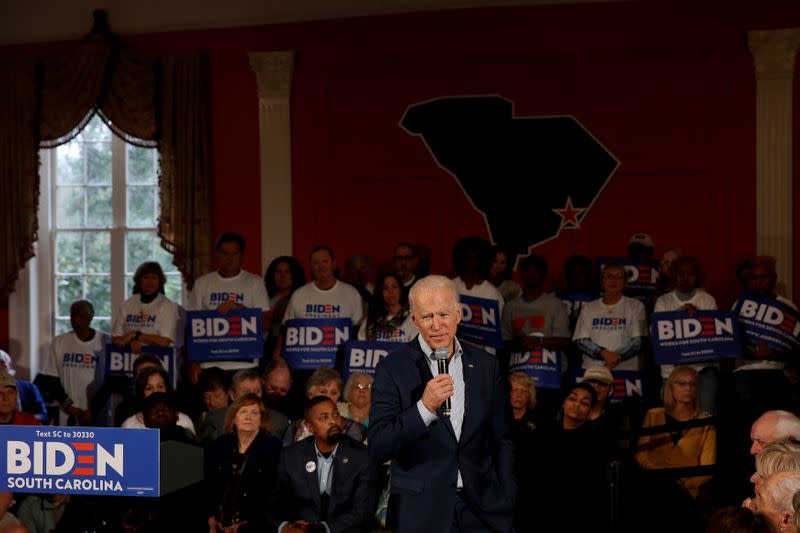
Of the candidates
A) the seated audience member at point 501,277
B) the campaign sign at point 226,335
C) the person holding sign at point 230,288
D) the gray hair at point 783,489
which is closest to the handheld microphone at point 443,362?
the gray hair at point 783,489

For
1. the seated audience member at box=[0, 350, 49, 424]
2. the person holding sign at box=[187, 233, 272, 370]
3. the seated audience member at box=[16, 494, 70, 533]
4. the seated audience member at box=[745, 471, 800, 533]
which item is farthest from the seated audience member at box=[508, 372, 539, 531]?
the seated audience member at box=[0, 350, 49, 424]

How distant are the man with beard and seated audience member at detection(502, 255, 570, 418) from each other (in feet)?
8.44

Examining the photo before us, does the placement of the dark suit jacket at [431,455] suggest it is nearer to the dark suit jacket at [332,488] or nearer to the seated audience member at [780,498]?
the seated audience member at [780,498]

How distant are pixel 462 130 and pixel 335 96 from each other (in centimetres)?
127

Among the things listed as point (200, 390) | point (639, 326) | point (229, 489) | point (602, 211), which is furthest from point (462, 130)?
point (229, 489)

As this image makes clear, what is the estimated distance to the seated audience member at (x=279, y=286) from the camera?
8.04m

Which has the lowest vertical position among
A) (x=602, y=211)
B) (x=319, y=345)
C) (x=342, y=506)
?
(x=342, y=506)

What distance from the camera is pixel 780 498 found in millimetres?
3396

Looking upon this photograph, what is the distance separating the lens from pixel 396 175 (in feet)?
32.2

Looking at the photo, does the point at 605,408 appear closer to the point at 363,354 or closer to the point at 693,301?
the point at 693,301

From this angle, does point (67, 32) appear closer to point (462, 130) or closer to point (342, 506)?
point (462, 130)

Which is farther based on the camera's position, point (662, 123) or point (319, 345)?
point (662, 123)

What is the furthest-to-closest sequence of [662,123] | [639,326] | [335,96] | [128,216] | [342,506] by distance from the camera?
[128,216], [335,96], [662,123], [639,326], [342,506]

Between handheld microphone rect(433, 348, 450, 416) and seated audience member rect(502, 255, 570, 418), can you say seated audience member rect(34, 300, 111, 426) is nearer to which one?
seated audience member rect(502, 255, 570, 418)
